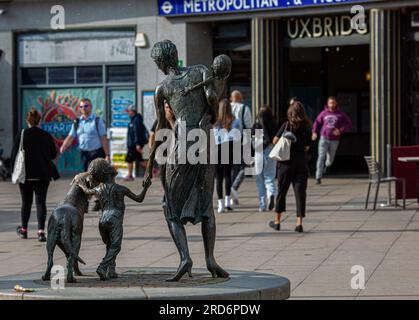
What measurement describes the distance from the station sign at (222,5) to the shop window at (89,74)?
2220mm

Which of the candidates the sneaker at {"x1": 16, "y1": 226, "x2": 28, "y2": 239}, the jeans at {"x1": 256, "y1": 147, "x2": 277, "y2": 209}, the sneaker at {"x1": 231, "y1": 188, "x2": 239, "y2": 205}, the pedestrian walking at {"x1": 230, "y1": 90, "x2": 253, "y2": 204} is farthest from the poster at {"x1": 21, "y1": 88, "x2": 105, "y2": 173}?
the sneaker at {"x1": 16, "y1": 226, "x2": 28, "y2": 239}

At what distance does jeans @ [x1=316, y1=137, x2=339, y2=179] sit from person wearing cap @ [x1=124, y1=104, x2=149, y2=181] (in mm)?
3920


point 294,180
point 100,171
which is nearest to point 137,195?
point 100,171

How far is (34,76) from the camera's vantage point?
91.1ft

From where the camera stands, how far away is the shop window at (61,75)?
89.8 feet

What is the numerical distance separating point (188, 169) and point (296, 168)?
5.99 meters

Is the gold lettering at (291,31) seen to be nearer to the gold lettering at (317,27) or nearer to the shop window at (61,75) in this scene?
the gold lettering at (317,27)

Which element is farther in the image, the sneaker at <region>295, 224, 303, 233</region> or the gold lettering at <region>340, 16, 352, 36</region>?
the gold lettering at <region>340, 16, 352, 36</region>

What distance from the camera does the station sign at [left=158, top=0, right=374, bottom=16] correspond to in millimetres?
24172

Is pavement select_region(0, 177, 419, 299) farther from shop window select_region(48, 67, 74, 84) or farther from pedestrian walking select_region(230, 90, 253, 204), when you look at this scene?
shop window select_region(48, 67, 74, 84)

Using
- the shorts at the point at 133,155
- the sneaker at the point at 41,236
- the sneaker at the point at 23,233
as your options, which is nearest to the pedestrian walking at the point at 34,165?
the sneaker at the point at 23,233

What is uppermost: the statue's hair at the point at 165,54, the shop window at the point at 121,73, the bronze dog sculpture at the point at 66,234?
the shop window at the point at 121,73

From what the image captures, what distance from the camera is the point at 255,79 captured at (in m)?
25.0
